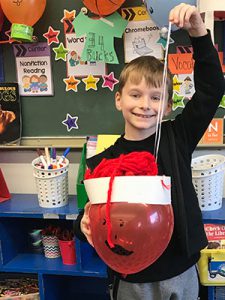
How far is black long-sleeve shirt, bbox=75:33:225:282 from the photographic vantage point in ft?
3.03

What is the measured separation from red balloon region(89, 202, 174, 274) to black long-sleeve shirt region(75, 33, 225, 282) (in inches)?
7.4

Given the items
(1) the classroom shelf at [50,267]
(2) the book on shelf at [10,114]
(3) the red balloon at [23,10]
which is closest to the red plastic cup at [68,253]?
(1) the classroom shelf at [50,267]

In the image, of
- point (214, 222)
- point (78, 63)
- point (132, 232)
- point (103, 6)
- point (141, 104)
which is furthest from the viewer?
point (78, 63)

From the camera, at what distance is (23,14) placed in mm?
1599

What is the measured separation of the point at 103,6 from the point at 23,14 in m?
0.32

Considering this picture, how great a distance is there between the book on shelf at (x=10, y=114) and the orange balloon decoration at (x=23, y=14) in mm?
270

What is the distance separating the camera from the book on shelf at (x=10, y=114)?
1.82m

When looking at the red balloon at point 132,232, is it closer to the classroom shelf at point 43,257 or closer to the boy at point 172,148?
the boy at point 172,148

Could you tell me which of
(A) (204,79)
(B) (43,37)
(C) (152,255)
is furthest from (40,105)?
(C) (152,255)

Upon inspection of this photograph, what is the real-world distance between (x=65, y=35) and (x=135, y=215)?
47.7 inches

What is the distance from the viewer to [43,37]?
1.76m

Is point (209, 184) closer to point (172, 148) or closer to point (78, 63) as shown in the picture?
point (172, 148)

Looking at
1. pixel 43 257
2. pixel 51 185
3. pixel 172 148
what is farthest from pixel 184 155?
pixel 43 257

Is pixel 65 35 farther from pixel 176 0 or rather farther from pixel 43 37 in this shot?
pixel 176 0
